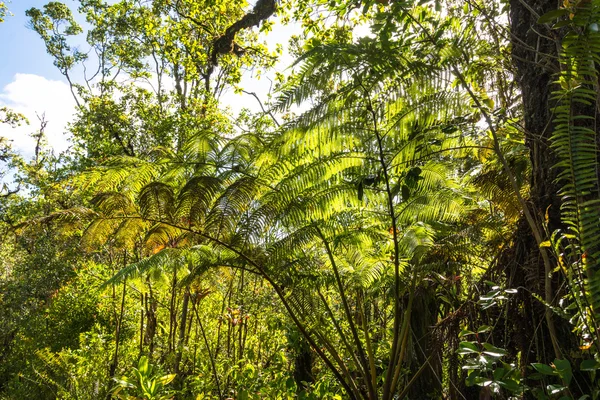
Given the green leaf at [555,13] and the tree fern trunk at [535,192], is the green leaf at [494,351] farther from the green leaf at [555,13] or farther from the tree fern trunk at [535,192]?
the green leaf at [555,13]

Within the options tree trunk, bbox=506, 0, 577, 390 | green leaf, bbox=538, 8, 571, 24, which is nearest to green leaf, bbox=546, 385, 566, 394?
tree trunk, bbox=506, 0, 577, 390

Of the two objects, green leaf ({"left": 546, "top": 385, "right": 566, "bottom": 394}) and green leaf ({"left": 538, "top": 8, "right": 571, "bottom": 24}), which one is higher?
green leaf ({"left": 538, "top": 8, "right": 571, "bottom": 24})

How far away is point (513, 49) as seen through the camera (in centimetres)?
165

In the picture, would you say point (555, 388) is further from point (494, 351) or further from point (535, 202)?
point (535, 202)

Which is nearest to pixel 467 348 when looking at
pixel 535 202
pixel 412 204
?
pixel 535 202

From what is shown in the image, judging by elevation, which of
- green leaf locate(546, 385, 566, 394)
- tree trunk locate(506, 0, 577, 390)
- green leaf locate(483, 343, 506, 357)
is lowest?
green leaf locate(546, 385, 566, 394)

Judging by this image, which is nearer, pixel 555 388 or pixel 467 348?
pixel 555 388

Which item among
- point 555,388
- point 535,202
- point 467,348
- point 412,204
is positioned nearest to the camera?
point 555,388

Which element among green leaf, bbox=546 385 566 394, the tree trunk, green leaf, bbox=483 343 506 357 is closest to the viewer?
green leaf, bbox=546 385 566 394

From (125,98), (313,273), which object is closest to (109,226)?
(313,273)

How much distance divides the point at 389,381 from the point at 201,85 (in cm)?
1001

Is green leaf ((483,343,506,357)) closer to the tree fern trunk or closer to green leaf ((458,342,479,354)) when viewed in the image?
green leaf ((458,342,479,354))

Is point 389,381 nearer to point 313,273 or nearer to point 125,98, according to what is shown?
point 313,273

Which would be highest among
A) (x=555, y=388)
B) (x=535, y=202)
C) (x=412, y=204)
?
(x=412, y=204)
